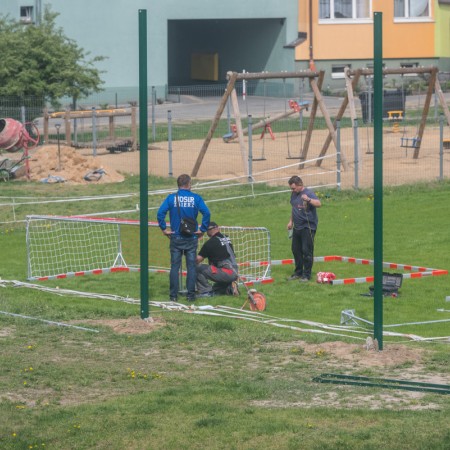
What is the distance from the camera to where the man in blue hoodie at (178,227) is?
1717 centimetres

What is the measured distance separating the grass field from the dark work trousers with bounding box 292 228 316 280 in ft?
1.10

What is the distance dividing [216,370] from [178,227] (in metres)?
4.64

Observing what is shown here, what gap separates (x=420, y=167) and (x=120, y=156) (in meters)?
9.05

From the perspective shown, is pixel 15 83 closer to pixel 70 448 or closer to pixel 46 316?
pixel 46 316

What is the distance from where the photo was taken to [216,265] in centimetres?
1775

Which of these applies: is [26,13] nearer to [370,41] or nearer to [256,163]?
[370,41]

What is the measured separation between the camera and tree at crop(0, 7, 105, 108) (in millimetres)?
38969

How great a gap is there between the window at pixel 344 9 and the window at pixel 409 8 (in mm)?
1558

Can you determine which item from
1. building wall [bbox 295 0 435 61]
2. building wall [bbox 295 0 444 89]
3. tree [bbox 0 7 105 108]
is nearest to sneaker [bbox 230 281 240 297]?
tree [bbox 0 7 105 108]

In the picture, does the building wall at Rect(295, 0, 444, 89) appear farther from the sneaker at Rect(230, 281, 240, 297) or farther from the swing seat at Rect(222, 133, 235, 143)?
the sneaker at Rect(230, 281, 240, 297)

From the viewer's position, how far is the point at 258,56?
60.9 m

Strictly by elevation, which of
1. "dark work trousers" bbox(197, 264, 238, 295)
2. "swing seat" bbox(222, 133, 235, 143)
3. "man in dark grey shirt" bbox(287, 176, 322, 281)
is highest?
"swing seat" bbox(222, 133, 235, 143)

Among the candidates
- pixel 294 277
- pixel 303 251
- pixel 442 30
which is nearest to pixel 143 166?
pixel 303 251

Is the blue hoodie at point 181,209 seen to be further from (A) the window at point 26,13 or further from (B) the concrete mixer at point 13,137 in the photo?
(A) the window at point 26,13
